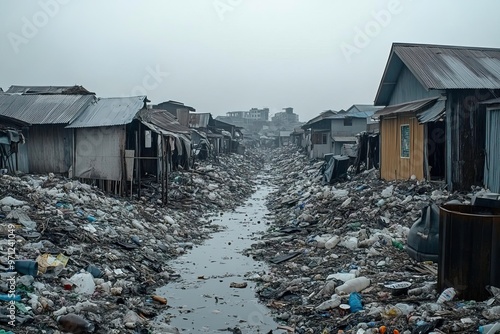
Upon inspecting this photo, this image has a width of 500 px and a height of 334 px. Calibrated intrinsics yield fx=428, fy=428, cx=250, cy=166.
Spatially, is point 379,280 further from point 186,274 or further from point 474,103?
point 474,103

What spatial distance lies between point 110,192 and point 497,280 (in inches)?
390

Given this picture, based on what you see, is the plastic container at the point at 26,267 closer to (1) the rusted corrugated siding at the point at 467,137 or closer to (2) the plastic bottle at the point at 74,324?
(2) the plastic bottle at the point at 74,324

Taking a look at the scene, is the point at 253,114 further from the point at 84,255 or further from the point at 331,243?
the point at 84,255

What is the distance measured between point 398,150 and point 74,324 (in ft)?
33.0

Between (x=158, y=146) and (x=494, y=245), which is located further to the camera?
(x=158, y=146)

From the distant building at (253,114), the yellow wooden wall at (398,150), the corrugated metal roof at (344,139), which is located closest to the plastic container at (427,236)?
the yellow wooden wall at (398,150)

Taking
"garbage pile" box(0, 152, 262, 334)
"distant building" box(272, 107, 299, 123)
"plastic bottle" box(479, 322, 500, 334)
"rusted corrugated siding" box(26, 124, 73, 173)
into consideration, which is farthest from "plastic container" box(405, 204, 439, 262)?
"distant building" box(272, 107, 299, 123)

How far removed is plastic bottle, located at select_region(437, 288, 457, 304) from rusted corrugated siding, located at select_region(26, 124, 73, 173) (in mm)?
11384

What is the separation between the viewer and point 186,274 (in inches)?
290

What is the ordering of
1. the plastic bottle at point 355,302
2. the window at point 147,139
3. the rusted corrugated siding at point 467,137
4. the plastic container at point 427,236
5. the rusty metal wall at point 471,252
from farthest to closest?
the window at point 147,139 < the rusted corrugated siding at point 467,137 < the plastic container at point 427,236 < the plastic bottle at point 355,302 < the rusty metal wall at point 471,252

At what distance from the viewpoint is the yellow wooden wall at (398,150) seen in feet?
35.6

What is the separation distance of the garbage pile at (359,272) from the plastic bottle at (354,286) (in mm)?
12

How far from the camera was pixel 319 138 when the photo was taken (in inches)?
1096

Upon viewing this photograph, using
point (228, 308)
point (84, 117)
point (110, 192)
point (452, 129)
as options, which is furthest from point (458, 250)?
point (84, 117)
